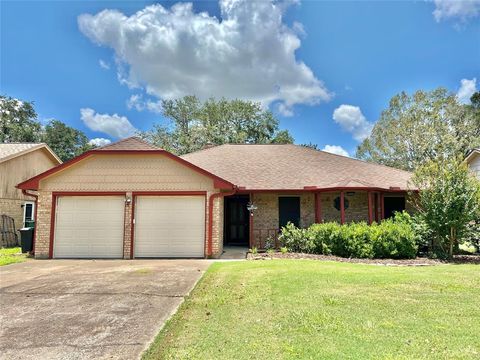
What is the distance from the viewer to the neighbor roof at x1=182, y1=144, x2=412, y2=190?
1380 cm

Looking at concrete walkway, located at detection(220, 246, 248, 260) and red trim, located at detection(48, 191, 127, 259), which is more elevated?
red trim, located at detection(48, 191, 127, 259)

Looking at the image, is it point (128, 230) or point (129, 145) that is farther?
point (129, 145)

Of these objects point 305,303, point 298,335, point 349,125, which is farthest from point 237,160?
point 349,125

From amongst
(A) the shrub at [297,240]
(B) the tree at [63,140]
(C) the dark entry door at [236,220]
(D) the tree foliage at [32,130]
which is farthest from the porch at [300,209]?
(B) the tree at [63,140]

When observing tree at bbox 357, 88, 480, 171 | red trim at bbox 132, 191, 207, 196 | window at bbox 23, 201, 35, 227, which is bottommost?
window at bbox 23, 201, 35, 227

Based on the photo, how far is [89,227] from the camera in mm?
11875

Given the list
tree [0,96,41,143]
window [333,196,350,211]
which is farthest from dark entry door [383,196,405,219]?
tree [0,96,41,143]

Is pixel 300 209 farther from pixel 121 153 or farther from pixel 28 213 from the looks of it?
pixel 28 213

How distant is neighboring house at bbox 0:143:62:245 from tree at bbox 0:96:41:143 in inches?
845

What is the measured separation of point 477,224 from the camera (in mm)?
11484

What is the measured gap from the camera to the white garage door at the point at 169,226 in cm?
1162

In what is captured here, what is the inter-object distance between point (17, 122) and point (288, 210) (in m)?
40.0

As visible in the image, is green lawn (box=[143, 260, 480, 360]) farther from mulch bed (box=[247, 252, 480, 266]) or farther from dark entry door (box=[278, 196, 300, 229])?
dark entry door (box=[278, 196, 300, 229])

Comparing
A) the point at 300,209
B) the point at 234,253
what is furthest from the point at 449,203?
the point at 234,253
